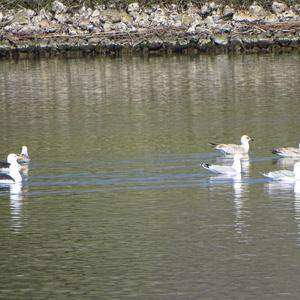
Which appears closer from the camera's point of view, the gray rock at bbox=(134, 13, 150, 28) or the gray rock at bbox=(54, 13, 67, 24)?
the gray rock at bbox=(134, 13, 150, 28)

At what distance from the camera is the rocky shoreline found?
225 ft

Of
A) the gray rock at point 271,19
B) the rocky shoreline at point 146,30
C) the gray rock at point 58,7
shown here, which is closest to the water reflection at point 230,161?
the rocky shoreline at point 146,30

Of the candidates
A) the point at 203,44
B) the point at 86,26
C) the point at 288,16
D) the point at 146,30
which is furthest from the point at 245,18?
the point at 86,26

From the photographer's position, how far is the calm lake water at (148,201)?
1888 centimetres

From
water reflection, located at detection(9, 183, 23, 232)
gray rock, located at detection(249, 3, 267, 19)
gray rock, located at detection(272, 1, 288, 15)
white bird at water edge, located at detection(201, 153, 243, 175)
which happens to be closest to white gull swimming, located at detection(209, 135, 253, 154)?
white bird at water edge, located at detection(201, 153, 243, 175)

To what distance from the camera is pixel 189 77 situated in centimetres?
5303

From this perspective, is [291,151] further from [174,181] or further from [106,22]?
[106,22]

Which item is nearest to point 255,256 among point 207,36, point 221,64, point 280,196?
point 280,196

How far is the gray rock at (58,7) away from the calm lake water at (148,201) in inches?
1071

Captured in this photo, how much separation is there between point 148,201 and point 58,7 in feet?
164

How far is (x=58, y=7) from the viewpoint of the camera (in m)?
73.2

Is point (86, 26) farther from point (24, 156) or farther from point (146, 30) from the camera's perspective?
point (24, 156)

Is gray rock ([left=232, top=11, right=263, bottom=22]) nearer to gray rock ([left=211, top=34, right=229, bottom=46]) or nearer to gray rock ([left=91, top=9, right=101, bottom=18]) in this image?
gray rock ([left=211, top=34, right=229, bottom=46])

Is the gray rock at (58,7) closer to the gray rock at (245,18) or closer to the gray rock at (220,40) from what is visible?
the gray rock at (220,40)
